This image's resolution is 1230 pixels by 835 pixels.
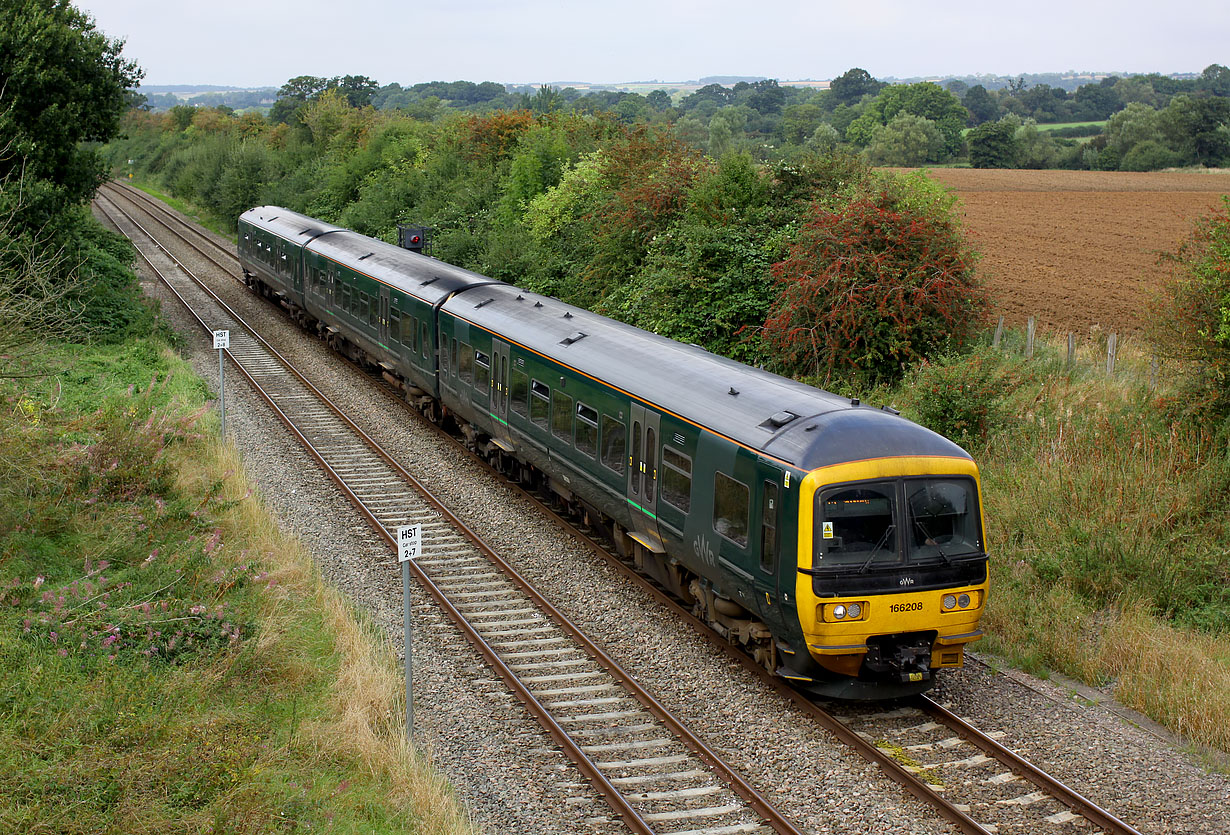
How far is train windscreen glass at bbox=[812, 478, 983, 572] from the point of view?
31.3 feet

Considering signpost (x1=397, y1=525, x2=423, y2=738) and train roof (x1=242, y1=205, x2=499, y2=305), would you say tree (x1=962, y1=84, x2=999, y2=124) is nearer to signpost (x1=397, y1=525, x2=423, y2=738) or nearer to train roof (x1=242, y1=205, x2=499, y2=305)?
train roof (x1=242, y1=205, x2=499, y2=305)

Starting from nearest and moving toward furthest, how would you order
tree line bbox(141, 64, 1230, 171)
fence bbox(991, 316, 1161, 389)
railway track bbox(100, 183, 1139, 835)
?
railway track bbox(100, 183, 1139, 835) → fence bbox(991, 316, 1161, 389) → tree line bbox(141, 64, 1230, 171)

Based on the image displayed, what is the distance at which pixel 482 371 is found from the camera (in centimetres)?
1797

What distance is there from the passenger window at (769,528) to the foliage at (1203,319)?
7927 mm

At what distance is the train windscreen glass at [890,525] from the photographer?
953cm

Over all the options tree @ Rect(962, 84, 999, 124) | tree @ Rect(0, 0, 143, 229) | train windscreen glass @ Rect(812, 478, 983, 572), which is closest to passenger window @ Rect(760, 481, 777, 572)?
train windscreen glass @ Rect(812, 478, 983, 572)

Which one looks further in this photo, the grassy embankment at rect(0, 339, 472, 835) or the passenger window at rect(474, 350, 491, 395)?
the passenger window at rect(474, 350, 491, 395)

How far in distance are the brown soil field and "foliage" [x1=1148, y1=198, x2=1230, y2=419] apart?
1.87 feet

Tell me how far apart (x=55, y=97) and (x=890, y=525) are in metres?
22.8

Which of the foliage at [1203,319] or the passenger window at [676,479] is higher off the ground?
the foliage at [1203,319]

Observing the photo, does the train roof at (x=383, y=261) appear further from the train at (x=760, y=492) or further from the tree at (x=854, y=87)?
the tree at (x=854, y=87)

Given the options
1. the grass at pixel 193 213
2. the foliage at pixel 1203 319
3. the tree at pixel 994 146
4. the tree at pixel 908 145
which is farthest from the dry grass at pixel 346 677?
the tree at pixel 994 146

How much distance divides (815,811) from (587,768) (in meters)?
1.95

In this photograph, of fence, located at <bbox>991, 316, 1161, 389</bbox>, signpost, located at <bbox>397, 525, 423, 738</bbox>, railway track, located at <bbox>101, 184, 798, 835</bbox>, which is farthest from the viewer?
fence, located at <bbox>991, 316, 1161, 389</bbox>
